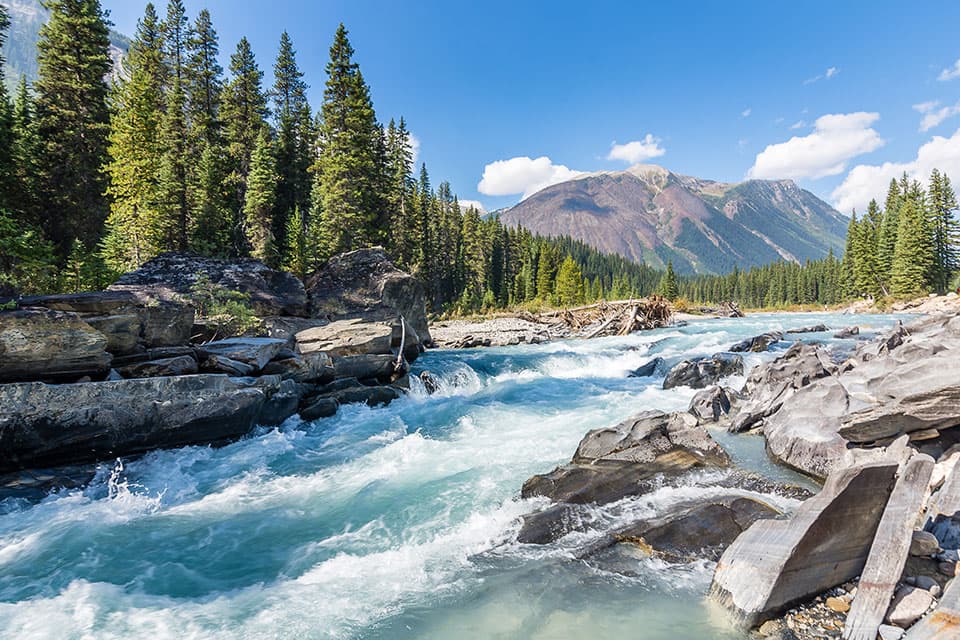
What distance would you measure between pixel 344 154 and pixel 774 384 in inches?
1168

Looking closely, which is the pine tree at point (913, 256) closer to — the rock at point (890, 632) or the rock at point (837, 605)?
the rock at point (837, 605)

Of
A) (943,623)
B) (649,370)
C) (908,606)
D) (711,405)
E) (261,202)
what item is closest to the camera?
(943,623)

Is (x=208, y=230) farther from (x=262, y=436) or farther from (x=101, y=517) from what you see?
(x=101, y=517)

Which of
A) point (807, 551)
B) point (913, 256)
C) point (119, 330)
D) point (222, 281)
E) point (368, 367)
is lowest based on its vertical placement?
point (807, 551)

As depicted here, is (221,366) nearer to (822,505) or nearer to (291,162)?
(822,505)

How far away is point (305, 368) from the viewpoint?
16906mm

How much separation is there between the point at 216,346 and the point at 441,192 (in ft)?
295

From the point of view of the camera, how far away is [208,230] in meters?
29.1

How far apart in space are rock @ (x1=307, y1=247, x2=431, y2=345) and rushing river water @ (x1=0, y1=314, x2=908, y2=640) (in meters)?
12.4

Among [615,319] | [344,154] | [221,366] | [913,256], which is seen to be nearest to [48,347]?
[221,366]

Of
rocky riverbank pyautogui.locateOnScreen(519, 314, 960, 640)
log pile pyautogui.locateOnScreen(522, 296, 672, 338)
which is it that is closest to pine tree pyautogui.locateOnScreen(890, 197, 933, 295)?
log pile pyautogui.locateOnScreen(522, 296, 672, 338)

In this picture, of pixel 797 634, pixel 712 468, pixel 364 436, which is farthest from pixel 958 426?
pixel 364 436

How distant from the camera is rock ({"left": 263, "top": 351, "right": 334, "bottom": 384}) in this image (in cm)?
1590

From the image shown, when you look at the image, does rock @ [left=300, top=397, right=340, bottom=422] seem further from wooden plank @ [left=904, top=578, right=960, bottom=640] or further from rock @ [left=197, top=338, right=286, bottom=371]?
wooden plank @ [left=904, top=578, right=960, bottom=640]
